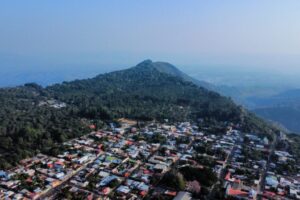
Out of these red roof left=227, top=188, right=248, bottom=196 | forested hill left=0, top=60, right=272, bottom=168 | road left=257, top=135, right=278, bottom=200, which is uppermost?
forested hill left=0, top=60, right=272, bottom=168

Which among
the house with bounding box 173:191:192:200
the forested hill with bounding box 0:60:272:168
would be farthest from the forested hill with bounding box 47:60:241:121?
the house with bounding box 173:191:192:200

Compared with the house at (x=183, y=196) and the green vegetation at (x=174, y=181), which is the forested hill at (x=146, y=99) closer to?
the green vegetation at (x=174, y=181)

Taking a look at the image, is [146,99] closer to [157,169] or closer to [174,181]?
[157,169]

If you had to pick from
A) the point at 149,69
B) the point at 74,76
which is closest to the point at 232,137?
the point at 149,69

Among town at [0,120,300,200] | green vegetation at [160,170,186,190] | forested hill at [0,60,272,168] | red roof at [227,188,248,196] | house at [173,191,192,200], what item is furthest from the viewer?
forested hill at [0,60,272,168]

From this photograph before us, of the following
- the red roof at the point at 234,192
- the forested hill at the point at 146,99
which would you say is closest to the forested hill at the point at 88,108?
the forested hill at the point at 146,99

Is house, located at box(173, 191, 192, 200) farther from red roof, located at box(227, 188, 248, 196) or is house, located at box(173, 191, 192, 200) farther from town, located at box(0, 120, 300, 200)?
red roof, located at box(227, 188, 248, 196)
